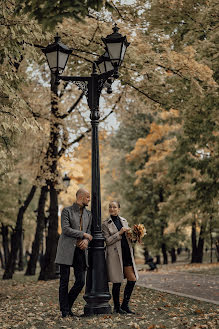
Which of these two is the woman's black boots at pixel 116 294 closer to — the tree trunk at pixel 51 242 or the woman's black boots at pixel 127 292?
the woman's black boots at pixel 127 292

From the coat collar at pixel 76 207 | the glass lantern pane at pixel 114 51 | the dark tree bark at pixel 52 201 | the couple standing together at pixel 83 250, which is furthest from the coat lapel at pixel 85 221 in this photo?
the dark tree bark at pixel 52 201

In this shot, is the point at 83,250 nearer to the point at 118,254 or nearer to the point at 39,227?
the point at 118,254

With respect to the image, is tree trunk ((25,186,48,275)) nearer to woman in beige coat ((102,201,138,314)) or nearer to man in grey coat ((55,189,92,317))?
woman in beige coat ((102,201,138,314))

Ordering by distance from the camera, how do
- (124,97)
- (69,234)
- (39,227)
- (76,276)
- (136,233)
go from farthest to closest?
1. (39,227)
2. (124,97)
3. (136,233)
4. (76,276)
5. (69,234)

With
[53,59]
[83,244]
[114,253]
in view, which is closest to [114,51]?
[53,59]

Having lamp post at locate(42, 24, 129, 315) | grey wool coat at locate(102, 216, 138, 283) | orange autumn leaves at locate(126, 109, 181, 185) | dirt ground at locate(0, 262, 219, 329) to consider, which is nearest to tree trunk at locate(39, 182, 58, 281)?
dirt ground at locate(0, 262, 219, 329)

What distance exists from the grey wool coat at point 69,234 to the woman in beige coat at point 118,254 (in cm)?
46

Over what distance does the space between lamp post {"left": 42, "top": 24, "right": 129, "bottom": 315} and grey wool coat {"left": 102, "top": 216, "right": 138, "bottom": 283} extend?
0.33ft

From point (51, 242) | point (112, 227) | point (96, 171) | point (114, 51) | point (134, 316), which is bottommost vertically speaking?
point (134, 316)

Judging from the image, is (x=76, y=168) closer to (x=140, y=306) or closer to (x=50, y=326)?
(x=140, y=306)

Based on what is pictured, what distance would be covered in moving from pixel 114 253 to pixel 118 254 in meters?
0.08

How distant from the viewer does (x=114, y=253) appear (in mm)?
7754

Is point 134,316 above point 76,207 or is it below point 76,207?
below

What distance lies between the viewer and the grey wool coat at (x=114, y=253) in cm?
770
